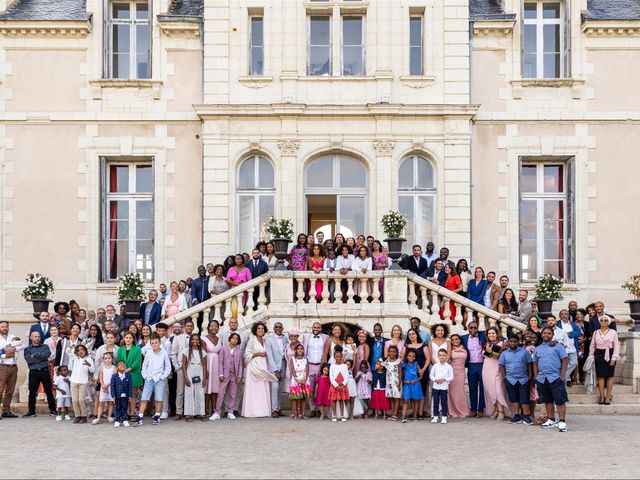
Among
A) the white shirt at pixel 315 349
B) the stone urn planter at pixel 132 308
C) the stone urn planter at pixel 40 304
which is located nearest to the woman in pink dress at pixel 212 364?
the white shirt at pixel 315 349

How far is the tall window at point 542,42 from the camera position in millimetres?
18969

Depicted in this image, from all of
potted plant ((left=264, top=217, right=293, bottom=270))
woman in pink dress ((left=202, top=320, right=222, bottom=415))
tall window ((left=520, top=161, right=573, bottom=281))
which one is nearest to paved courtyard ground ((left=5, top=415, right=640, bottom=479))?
woman in pink dress ((left=202, top=320, right=222, bottom=415))

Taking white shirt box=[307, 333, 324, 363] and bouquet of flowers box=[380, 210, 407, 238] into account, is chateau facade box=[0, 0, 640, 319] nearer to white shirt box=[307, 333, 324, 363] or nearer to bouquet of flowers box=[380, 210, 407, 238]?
bouquet of flowers box=[380, 210, 407, 238]

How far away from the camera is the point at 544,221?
18.9 meters

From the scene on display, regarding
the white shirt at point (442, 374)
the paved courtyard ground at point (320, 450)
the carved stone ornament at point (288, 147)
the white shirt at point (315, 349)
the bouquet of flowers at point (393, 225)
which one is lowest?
the paved courtyard ground at point (320, 450)

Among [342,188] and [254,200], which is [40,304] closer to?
[254,200]

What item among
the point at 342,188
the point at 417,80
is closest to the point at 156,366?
the point at 342,188

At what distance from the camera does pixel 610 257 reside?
18.4 metres

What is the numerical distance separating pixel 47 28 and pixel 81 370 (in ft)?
27.9

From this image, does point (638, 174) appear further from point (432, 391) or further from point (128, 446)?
point (128, 446)

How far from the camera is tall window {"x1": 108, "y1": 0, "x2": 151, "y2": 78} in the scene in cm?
1900

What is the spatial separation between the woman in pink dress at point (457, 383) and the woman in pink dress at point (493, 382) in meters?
0.34

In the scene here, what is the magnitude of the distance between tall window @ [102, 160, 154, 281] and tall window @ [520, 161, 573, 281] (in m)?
7.97

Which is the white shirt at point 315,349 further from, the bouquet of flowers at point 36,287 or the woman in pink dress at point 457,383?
the bouquet of flowers at point 36,287
